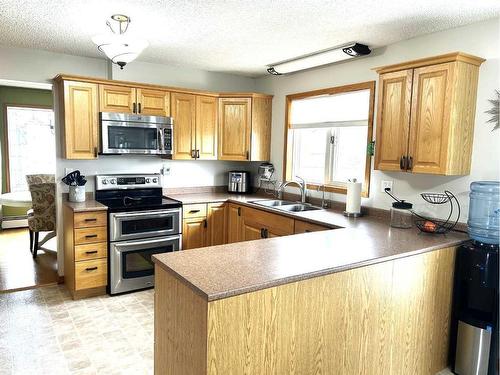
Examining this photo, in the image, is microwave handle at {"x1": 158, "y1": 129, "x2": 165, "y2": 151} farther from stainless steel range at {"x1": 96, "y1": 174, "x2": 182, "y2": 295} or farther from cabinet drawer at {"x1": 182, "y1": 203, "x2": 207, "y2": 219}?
cabinet drawer at {"x1": 182, "y1": 203, "x2": 207, "y2": 219}

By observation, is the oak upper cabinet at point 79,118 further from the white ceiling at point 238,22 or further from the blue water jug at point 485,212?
the blue water jug at point 485,212

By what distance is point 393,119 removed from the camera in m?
2.80

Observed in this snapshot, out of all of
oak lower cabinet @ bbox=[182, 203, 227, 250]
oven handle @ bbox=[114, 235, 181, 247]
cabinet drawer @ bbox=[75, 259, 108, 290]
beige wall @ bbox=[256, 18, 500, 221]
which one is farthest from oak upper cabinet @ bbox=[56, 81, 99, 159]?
beige wall @ bbox=[256, 18, 500, 221]

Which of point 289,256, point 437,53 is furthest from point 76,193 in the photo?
point 437,53

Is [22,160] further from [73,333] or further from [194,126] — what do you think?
[73,333]

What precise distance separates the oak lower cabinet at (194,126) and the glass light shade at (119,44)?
5.09ft

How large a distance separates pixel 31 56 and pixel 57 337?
2.62m

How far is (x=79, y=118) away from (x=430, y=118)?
3067 millimetres

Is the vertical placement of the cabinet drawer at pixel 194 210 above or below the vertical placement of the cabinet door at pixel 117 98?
below

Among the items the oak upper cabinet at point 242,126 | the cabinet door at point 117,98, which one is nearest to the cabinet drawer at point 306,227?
the oak upper cabinet at point 242,126

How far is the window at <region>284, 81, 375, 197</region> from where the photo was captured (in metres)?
3.49

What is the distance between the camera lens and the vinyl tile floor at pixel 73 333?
243cm

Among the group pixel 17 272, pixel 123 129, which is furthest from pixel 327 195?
pixel 17 272

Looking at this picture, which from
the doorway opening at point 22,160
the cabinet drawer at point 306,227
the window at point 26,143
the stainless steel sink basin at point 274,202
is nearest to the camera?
the cabinet drawer at point 306,227
